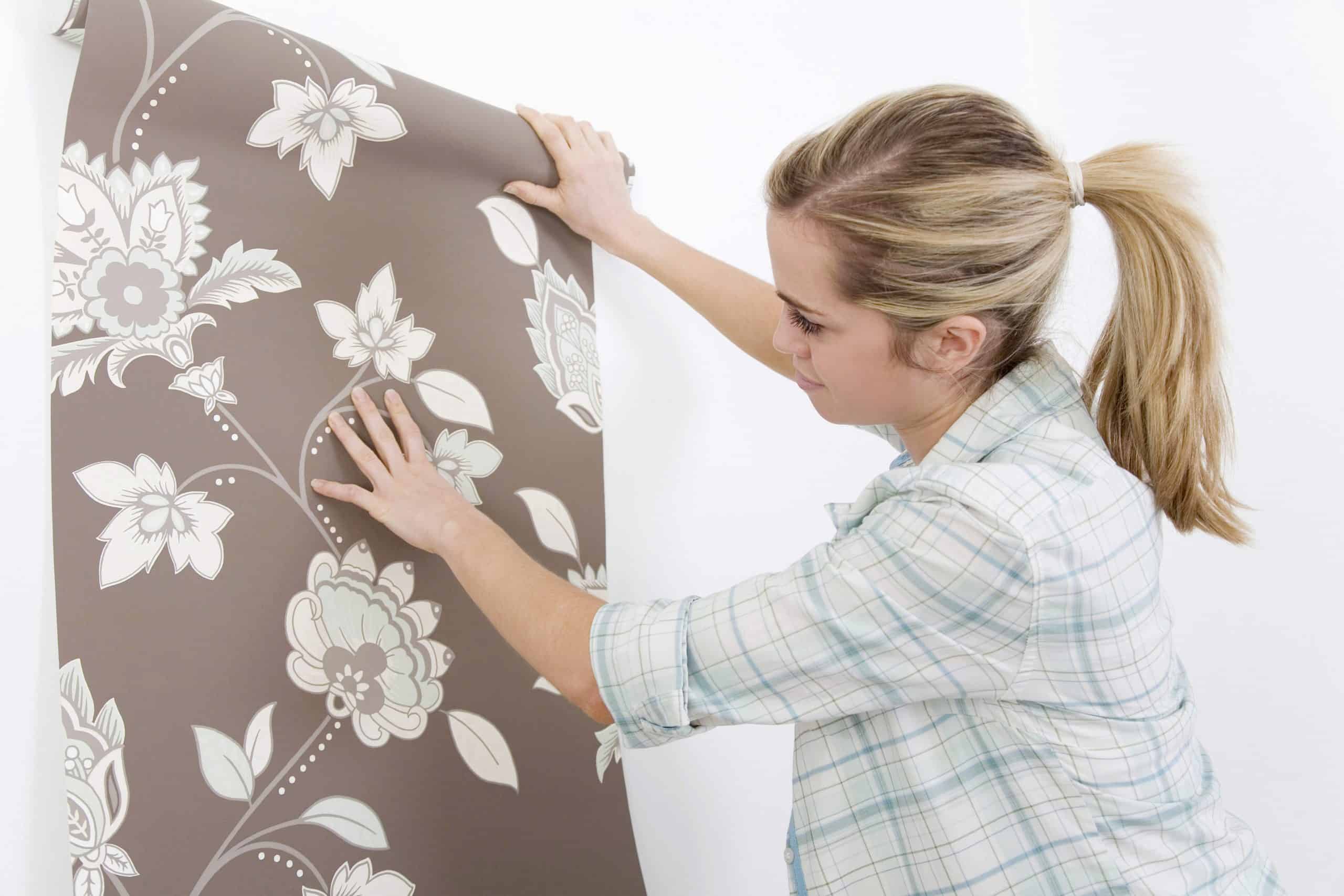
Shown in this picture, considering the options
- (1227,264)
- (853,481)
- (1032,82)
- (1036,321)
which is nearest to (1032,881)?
(1036,321)

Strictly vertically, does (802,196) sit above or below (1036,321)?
above

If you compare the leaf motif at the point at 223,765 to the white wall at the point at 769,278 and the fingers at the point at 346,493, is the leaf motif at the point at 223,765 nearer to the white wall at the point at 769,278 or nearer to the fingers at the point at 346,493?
the fingers at the point at 346,493

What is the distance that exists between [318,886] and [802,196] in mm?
753

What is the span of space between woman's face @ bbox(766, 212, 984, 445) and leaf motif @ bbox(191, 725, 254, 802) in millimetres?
607

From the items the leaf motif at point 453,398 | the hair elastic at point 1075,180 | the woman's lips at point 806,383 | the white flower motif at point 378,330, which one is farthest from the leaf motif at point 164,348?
the hair elastic at point 1075,180

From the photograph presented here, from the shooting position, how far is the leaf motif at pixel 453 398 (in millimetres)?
1057

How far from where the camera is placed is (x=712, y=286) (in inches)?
50.2

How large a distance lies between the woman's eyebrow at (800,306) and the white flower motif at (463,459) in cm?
36

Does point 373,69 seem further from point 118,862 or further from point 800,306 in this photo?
point 118,862

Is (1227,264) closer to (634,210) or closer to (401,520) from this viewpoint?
(634,210)

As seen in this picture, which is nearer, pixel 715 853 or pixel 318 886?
pixel 318 886

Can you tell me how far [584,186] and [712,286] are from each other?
0.20m

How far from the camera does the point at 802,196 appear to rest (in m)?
0.93

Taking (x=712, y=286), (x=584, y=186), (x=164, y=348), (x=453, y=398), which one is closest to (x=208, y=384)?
(x=164, y=348)
